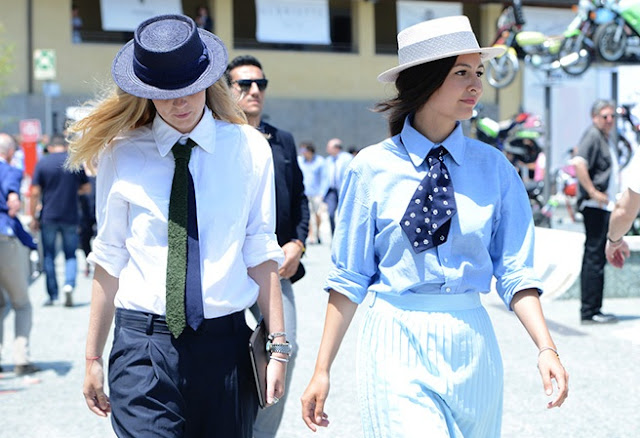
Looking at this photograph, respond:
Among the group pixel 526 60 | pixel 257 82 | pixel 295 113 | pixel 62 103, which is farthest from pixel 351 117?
pixel 257 82

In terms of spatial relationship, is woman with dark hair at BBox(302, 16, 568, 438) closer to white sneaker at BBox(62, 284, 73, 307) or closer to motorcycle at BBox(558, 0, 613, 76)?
white sneaker at BBox(62, 284, 73, 307)

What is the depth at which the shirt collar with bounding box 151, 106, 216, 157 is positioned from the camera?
3.01 meters

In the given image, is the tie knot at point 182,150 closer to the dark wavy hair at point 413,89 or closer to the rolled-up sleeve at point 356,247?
the rolled-up sleeve at point 356,247

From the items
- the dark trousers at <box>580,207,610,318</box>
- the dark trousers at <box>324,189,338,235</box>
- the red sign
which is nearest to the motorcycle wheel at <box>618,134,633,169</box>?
the dark trousers at <box>324,189,338,235</box>

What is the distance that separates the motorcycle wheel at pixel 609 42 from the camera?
768 inches

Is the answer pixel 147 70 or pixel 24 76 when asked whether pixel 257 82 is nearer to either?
pixel 147 70

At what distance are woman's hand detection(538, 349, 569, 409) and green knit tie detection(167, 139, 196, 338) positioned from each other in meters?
1.04

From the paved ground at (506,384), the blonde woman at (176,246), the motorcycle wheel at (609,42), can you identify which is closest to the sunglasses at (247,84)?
the blonde woman at (176,246)

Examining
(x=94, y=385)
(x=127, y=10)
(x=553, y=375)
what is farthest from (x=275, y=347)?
(x=127, y=10)

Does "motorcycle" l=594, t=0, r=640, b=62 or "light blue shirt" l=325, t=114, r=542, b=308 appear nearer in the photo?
"light blue shirt" l=325, t=114, r=542, b=308

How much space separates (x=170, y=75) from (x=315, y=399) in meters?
1.05

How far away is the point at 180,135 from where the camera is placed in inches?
119

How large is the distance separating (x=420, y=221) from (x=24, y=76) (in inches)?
1245

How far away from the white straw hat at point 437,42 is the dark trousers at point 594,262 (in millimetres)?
6195
